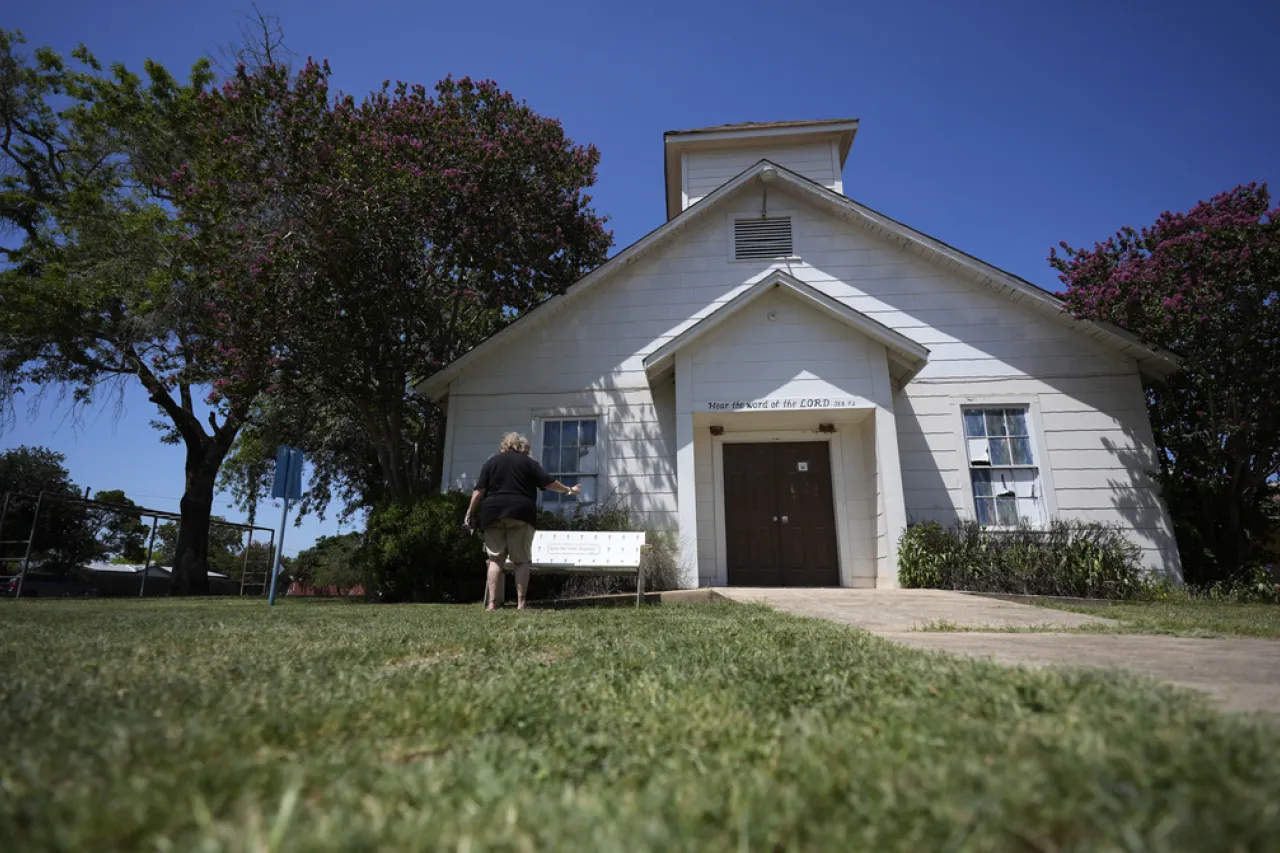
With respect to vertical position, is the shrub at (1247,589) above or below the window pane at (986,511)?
below

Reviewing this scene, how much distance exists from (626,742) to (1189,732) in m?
1.19

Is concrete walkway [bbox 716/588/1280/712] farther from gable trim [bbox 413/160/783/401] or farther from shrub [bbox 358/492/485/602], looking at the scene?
gable trim [bbox 413/160/783/401]

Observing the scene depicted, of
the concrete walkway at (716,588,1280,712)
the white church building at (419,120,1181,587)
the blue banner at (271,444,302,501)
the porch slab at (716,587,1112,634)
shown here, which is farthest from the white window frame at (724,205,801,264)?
the blue banner at (271,444,302,501)

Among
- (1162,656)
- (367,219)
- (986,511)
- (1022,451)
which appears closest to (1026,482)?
(1022,451)

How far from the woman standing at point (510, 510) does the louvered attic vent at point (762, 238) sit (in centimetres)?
710

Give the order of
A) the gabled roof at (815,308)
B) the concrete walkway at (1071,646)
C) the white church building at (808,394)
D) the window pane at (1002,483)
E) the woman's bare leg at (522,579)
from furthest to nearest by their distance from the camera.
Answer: the window pane at (1002,483) < the white church building at (808,394) < the gabled roof at (815,308) < the woman's bare leg at (522,579) < the concrete walkway at (1071,646)

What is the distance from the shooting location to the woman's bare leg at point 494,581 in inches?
273

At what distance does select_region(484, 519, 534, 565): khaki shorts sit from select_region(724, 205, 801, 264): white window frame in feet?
24.3

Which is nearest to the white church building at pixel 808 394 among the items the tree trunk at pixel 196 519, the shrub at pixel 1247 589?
the shrub at pixel 1247 589

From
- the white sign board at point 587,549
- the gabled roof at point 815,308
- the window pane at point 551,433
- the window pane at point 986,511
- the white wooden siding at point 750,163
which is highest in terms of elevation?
→ the white wooden siding at point 750,163

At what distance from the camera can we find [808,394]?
32.7ft

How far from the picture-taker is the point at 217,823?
1.01 metres

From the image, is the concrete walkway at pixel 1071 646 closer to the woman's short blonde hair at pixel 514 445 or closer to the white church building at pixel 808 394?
the woman's short blonde hair at pixel 514 445

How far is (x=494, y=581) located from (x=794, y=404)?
17.6ft
